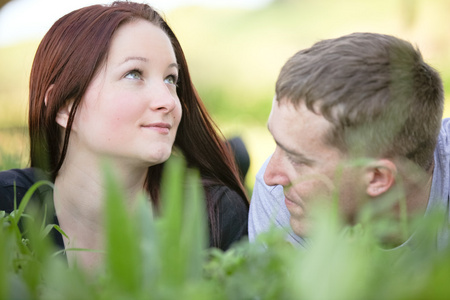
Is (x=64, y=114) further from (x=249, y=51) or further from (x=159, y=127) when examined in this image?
(x=249, y=51)

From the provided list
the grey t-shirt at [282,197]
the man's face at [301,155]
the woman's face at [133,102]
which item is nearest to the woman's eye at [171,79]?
the woman's face at [133,102]

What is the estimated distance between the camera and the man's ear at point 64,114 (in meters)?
1.79

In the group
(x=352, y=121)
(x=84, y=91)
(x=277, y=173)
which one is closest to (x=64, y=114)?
(x=84, y=91)

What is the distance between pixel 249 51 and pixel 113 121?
16.6 ft

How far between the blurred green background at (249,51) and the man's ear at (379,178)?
1.29 m

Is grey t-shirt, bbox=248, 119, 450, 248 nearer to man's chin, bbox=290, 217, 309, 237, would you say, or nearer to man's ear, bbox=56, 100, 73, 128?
man's chin, bbox=290, 217, 309, 237

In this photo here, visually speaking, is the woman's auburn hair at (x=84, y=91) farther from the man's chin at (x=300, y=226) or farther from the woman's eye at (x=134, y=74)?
the man's chin at (x=300, y=226)

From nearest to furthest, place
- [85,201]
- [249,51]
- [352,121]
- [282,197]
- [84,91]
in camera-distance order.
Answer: [352,121]
[282,197]
[84,91]
[85,201]
[249,51]

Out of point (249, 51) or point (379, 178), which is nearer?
point (379, 178)

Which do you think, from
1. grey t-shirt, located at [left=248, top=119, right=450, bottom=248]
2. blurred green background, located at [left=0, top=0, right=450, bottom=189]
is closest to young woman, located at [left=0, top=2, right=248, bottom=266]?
grey t-shirt, located at [left=248, top=119, right=450, bottom=248]

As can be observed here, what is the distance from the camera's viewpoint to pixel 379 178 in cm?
113

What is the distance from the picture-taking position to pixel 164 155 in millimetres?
1612

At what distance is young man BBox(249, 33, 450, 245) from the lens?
112 cm

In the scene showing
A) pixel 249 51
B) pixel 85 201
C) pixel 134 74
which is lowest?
pixel 249 51
